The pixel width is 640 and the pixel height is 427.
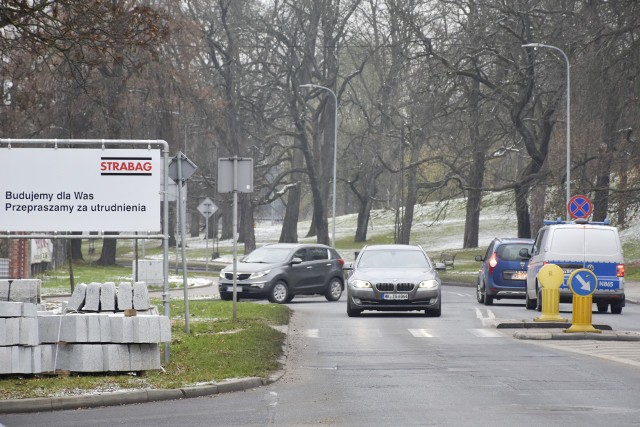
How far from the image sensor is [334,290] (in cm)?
3622

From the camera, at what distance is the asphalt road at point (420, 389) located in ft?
37.7

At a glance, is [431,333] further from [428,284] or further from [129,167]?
[129,167]

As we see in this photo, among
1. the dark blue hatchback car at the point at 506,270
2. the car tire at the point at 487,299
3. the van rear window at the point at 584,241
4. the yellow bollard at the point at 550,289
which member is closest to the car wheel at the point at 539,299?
the van rear window at the point at 584,241

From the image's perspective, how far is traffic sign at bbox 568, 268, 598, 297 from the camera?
20.9m

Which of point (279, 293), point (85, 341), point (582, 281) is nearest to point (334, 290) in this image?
point (279, 293)

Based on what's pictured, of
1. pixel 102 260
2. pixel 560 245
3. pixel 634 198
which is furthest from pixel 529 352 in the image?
pixel 102 260

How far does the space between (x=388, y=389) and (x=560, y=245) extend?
14.7 m

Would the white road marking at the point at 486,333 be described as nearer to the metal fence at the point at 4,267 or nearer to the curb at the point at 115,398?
the curb at the point at 115,398

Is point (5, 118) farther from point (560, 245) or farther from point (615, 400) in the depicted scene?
point (615, 400)

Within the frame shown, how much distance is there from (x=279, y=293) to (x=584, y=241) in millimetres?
9011

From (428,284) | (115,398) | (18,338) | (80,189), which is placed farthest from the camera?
(428,284)

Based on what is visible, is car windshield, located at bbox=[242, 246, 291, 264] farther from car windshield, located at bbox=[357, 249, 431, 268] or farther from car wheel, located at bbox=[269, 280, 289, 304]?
Result: car windshield, located at bbox=[357, 249, 431, 268]

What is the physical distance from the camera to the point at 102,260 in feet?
199

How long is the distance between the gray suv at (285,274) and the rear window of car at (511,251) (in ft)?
16.2
